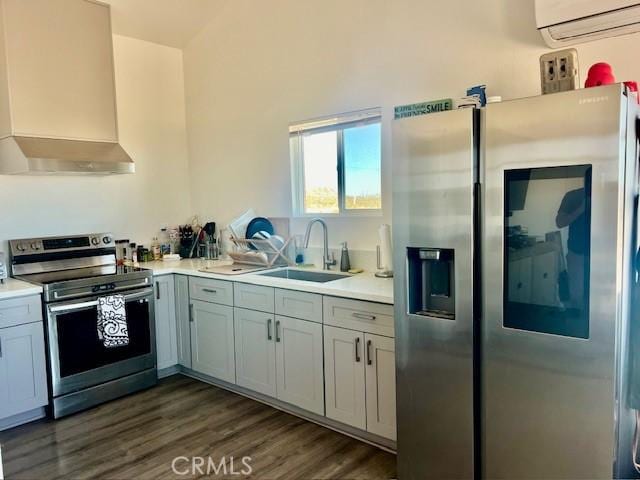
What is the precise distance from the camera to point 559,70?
1.87 m

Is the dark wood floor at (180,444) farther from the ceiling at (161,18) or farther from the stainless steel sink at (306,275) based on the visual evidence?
the ceiling at (161,18)

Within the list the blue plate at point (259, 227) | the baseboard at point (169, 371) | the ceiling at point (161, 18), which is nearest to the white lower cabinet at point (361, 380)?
the blue plate at point (259, 227)

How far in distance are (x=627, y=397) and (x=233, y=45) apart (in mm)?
3615

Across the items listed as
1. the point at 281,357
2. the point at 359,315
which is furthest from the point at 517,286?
the point at 281,357

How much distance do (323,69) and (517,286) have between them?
2.20m

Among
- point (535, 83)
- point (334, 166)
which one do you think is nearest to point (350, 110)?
point (334, 166)

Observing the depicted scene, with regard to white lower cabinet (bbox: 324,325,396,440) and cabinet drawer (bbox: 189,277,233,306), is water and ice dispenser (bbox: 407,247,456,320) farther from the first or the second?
cabinet drawer (bbox: 189,277,233,306)

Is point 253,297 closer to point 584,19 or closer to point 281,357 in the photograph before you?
point 281,357

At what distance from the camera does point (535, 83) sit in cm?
244

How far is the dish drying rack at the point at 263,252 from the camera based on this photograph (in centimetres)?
363

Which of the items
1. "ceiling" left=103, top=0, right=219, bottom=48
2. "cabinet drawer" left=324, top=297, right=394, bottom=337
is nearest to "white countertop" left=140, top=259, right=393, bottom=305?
"cabinet drawer" left=324, top=297, right=394, bottom=337

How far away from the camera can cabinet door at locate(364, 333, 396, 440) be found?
8.21 ft

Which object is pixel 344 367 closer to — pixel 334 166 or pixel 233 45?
pixel 334 166

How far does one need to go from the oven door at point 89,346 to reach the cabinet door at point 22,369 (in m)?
0.07
